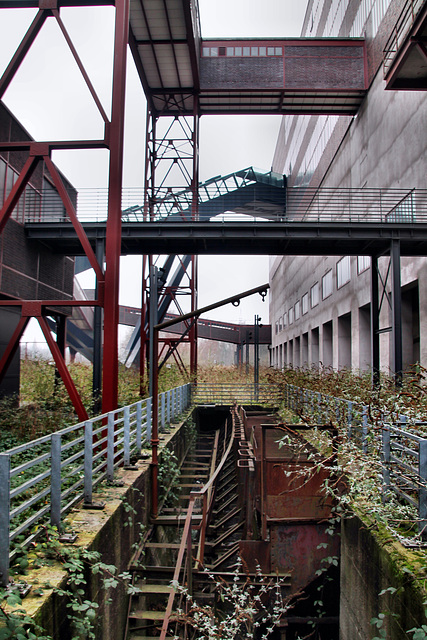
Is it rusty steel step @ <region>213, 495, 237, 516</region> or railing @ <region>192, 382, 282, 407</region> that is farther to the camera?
railing @ <region>192, 382, 282, 407</region>

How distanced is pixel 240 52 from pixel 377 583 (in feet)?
90.8

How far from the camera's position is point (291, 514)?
8.04 meters

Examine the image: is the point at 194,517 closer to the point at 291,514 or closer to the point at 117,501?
the point at 291,514

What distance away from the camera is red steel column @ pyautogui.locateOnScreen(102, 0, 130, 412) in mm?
9133

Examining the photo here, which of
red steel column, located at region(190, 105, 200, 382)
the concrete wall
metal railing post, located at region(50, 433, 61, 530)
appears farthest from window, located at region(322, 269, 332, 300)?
metal railing post, located at region(50, 433, 61, 530)

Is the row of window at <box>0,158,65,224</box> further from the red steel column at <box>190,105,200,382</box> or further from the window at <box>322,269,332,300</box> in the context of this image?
the window at <box>322,269,332,300</box>

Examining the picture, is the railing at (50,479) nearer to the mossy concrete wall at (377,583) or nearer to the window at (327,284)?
the mossy concrete wall at (377,583)

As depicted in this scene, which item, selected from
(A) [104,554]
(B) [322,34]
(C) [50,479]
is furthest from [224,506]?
(B) [322,34]

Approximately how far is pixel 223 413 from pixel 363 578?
16.4m

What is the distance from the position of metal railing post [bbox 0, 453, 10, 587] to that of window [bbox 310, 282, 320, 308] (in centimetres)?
2899

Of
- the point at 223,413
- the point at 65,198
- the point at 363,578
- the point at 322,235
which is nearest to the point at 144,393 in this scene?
the point at 223,413

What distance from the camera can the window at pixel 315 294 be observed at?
31.7 metres

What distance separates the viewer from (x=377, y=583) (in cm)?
492

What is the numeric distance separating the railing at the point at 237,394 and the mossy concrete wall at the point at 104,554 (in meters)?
13.8
